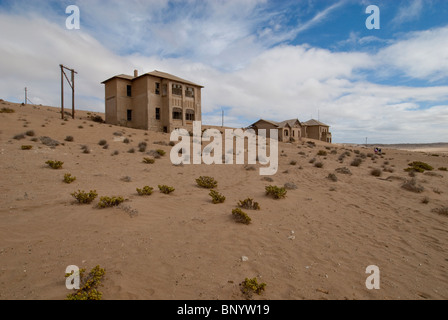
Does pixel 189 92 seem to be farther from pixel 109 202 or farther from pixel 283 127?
pixel 109 202

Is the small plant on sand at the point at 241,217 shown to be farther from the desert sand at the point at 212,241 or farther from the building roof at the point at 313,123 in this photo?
the building roof at the point at 313,123

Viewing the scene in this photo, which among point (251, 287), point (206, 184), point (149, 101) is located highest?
point (149, 101)

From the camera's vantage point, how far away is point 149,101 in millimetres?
27969

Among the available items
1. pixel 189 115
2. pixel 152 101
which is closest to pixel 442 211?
pixel 189 115

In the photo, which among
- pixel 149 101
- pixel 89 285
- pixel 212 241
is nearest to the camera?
pixel 89 285

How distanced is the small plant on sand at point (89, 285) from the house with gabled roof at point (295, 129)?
3882cm

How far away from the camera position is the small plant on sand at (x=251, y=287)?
310 centimetres

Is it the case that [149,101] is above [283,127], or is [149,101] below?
above

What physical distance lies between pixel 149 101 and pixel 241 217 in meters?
26.3

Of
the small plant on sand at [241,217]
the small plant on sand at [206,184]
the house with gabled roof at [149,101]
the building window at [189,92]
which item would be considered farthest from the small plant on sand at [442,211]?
the building window at [189,92]

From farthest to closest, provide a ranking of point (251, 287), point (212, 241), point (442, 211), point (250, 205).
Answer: point (442, 211) → point (250, 205) → point (212, 241) → point (251, 287)

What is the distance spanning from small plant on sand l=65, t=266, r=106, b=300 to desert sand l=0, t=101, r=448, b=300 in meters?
0.12
